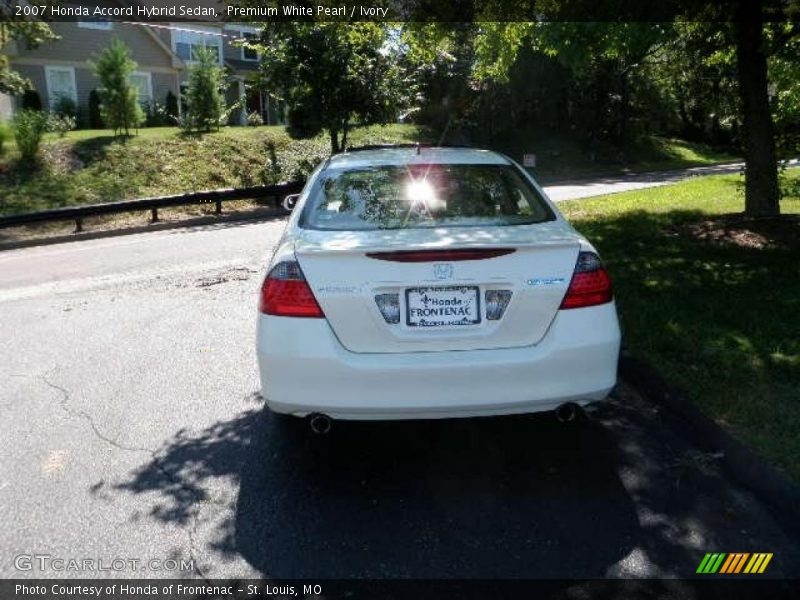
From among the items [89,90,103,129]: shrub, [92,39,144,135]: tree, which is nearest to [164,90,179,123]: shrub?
[89,90,103,129]: shrub

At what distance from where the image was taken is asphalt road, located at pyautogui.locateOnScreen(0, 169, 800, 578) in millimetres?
3004

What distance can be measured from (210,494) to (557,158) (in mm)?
32501

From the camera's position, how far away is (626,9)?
26.9 ft

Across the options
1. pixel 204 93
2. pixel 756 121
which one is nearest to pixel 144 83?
pixel 204 93

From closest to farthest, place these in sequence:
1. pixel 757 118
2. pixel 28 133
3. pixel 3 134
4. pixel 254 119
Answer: pixel 757 118 < pixel 28 133 < pixel 3 134 < pixel 254 119

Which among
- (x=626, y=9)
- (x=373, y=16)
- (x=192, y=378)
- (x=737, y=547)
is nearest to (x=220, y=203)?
(x=373, y=16)

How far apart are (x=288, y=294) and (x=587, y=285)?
145 centimetres

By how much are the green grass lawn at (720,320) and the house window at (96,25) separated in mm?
29178

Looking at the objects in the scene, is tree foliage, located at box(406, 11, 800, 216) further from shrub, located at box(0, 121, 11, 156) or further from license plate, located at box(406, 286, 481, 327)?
shrub, located at box(0, 121, 11, 156)

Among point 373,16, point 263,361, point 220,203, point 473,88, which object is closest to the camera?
point 263,361

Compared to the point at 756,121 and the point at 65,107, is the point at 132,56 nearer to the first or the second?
the point at 65,107

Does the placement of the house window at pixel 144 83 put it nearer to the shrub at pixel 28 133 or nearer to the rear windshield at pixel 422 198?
the shrub at pixel 28 133

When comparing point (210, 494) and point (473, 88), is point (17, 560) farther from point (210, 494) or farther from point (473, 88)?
point (473, 88)

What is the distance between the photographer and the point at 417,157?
4754mm
